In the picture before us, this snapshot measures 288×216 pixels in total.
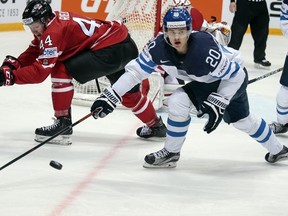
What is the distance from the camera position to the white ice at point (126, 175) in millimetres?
2850

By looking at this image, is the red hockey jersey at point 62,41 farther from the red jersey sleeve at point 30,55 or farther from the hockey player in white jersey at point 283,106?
the hockey player in white jersey at point 283,106

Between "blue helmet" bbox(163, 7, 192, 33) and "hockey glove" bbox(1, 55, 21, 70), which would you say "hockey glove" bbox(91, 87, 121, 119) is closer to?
"blue helmet" bbox(163, 7, 192, 33)

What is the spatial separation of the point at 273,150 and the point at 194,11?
133cm

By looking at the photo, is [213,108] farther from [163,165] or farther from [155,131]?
[155,131]

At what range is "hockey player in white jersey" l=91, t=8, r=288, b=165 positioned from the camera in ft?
10.2

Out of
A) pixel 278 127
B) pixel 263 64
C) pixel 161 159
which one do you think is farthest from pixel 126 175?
pixel 263 64

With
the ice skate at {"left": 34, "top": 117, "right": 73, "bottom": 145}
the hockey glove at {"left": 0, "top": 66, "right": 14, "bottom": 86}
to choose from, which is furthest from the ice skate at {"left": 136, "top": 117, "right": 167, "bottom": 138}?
the hockey glove at {"left": 0, "top": 66, "right": 14, "bottom": 86}

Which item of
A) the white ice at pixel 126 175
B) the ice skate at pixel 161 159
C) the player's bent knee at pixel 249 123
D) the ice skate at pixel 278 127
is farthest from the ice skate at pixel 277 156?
the ice skate at pixel 278 127

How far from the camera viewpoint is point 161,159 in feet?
11.1

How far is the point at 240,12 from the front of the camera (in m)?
6.72

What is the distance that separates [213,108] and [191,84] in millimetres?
230

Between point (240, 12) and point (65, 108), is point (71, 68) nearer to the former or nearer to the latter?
point (65, 108)

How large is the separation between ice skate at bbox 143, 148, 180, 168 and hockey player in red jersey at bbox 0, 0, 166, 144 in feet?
1.84

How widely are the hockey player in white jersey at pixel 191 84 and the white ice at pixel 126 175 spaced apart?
0.19 metres
